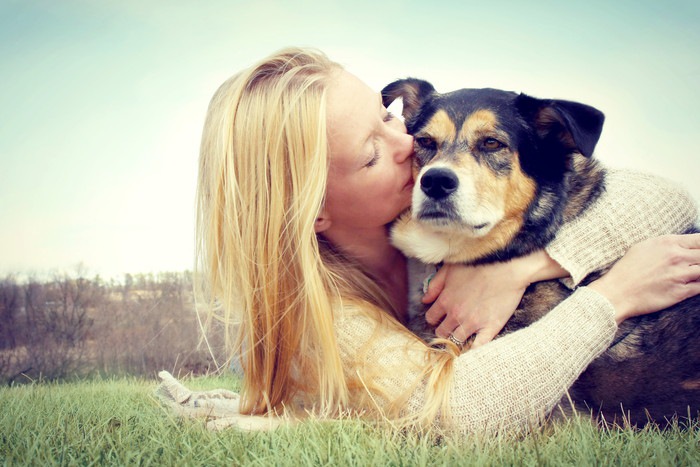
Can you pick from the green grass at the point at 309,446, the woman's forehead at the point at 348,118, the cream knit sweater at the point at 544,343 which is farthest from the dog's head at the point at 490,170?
the green grass at the point at 309,446

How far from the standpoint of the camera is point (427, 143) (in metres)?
2.97

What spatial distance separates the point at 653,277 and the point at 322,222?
1630 millimetres

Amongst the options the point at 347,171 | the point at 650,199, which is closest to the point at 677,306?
the point at 650,199

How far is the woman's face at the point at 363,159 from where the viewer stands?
2709 mm

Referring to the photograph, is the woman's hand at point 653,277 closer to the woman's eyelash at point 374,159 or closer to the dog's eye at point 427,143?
the dog's eye at point 427,143

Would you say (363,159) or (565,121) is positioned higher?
(565,121)

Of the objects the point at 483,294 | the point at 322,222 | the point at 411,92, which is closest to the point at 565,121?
the point at 483,294

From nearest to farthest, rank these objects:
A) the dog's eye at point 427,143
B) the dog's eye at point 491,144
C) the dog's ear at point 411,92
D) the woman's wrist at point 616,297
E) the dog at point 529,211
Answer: the woman's wrist at point 616,297, the dog at point 529,211, the dog's eye at point 491,144, the dog's eye at point 427,143, the dog's ear at point 411,92

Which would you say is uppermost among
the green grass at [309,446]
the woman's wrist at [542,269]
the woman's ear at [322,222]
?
the woman's ear at [322,222]

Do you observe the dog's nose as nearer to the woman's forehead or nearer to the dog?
the dog

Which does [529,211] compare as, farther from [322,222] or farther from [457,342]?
[322,222]

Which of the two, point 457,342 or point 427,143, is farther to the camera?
point 427,143

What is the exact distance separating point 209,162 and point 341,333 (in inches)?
43.7

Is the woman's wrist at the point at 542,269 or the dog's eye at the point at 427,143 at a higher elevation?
the dog's eye at the point at 427,143
